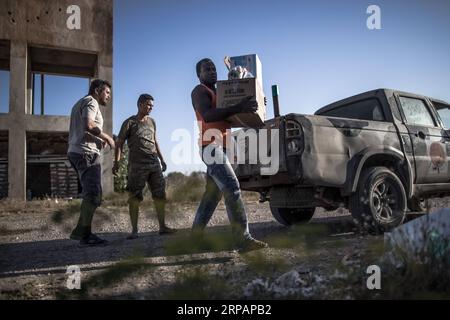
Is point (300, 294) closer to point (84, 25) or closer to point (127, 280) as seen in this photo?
point (127, 280)

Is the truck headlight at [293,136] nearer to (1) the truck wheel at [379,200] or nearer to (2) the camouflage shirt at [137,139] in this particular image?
(1) the truck wheel at [379,200]

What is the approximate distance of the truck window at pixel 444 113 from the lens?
572cm

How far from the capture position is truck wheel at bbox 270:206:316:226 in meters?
5.43

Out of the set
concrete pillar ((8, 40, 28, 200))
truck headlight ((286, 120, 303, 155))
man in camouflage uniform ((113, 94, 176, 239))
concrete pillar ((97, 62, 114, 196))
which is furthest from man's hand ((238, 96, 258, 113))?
concrete pillar ((8, 40, 28, 200))

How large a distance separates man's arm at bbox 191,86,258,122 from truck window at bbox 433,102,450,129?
4.11 meters

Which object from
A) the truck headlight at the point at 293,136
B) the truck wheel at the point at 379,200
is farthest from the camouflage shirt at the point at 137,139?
the truck wheel at the point at 379,200

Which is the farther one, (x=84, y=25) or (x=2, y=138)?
(x=2, y=138)

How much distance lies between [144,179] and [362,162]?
9.63 ft

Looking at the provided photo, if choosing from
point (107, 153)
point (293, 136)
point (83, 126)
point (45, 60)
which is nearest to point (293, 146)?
point (293, 136)

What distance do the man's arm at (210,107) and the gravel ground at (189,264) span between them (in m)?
1.41

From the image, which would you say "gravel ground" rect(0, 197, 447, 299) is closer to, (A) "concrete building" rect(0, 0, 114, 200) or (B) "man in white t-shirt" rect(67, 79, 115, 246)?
(B) "man in white t-shirt" rect(67, 79, 115, 246)
